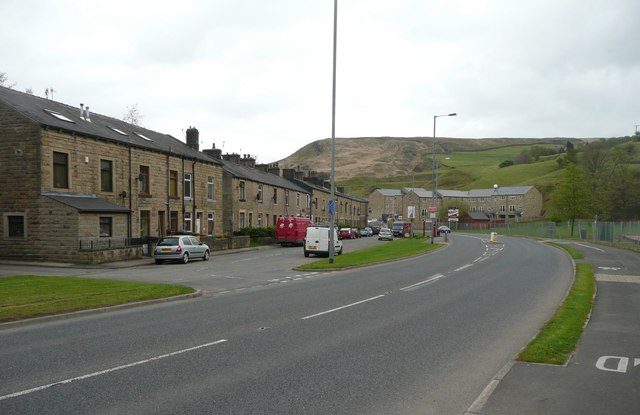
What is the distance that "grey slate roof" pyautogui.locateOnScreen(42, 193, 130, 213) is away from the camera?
26.8m

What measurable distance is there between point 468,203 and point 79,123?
12433 cm

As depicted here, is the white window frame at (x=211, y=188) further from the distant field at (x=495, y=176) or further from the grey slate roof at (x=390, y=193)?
Result: the distant field at (x=495, y=176)

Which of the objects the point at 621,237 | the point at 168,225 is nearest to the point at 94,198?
the point at 168,225

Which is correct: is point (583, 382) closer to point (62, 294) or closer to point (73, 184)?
point (62, 294)

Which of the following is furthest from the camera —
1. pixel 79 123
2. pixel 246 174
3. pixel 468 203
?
pixel 468 203

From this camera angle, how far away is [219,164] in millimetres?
43469

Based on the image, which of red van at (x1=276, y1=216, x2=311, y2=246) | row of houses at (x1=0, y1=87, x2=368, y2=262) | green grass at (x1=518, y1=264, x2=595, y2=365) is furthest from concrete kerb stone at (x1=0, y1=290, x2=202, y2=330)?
red van at (x1=276, y1=216, x2=311, y2=246)

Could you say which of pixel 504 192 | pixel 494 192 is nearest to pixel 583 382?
pixel 504 192

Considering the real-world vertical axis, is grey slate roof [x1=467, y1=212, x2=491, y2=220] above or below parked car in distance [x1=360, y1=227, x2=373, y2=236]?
above

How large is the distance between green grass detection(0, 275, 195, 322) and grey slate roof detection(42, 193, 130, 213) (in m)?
8.66

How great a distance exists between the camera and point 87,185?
29.5m

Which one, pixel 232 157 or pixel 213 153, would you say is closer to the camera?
pixel 213 153

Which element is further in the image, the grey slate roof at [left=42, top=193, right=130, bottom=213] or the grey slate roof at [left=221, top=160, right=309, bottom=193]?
the grey slate roof at [left=221, top=160, right=309, bottom=193]

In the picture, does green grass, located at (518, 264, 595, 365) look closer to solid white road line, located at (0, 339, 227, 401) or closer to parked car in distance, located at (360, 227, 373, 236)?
solid white road line, located at (0, 339, 227, 401)
